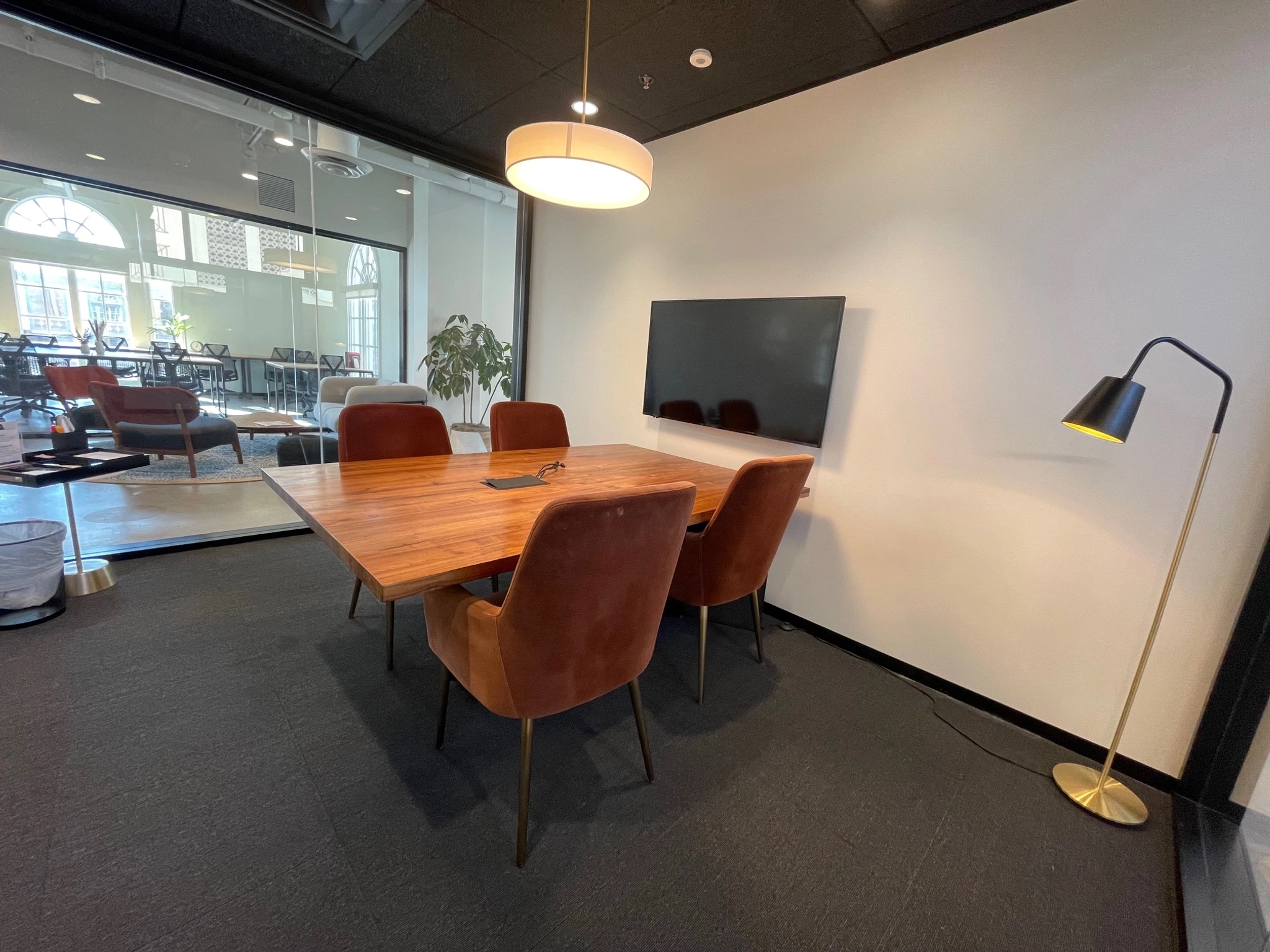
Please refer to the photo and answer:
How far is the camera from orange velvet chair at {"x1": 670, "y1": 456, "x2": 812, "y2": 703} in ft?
5.65

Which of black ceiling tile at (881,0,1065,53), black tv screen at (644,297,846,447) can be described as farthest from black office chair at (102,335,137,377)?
black ceiling tile at (881,0,1065,53)

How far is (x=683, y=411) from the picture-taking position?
2988 millimetres

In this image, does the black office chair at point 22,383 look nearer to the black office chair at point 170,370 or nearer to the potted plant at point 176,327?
the black office chair at point 170,370

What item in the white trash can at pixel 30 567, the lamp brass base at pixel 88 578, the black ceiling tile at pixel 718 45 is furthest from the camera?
the lamp brass base at pixel 88 578

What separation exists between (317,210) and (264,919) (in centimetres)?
384

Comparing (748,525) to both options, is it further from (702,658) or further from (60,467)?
(60,467)

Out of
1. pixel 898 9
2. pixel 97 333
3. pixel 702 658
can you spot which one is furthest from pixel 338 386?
pixel 898 9

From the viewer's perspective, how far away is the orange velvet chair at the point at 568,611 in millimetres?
1060

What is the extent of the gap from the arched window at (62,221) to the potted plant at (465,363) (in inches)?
81.8

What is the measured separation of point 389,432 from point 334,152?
88.2 inches

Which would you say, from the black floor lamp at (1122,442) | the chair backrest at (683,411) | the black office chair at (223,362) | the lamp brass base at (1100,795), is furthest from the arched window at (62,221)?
the lamp brass base at (1100,795)

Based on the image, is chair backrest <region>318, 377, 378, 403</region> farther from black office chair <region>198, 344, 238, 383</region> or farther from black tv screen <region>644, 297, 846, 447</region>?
black tv screen <region>644, 297, 846, 447</region>

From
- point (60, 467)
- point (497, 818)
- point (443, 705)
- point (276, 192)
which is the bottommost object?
point (497, 818)

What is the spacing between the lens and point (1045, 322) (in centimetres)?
186
